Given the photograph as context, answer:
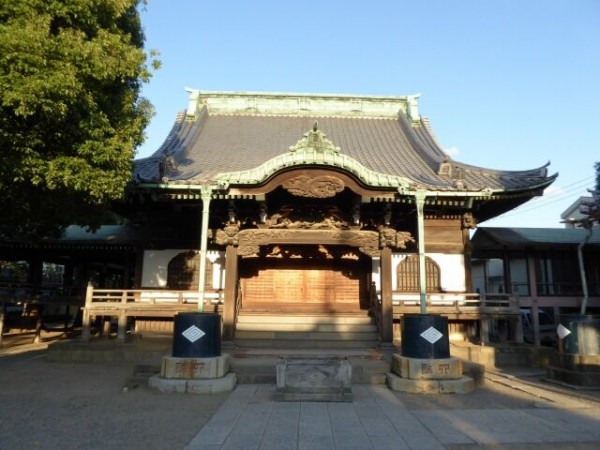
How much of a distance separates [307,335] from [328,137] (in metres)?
9.52

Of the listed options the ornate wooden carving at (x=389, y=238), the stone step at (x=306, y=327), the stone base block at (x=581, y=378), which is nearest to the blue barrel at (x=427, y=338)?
the stone base block at (x=581, y=378)

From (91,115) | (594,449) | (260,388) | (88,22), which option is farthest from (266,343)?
(88,22)

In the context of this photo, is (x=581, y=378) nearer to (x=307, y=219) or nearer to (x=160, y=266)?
(x=307, y=219)

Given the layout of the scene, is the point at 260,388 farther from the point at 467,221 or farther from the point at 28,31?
the point at 467,221

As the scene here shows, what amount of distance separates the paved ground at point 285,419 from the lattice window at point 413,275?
5.08 meters

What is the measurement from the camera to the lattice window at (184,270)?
1475 cm

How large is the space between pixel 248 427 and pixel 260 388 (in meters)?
2.81

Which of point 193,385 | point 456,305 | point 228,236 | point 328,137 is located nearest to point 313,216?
point 228,236

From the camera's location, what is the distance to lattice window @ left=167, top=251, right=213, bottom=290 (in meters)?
14.8

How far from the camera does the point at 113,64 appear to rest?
8.91 metres

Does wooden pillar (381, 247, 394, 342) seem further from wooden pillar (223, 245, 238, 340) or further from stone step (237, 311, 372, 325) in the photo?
wooden pillar (223, 245, 238, 340)

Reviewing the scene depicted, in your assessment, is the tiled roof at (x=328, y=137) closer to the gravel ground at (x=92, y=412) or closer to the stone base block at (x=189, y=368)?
the stone base block at (x=189, y=368)

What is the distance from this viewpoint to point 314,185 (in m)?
11.8

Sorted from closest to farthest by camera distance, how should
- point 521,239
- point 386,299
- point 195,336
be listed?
point 195,336, point 386,299, point 521,239
